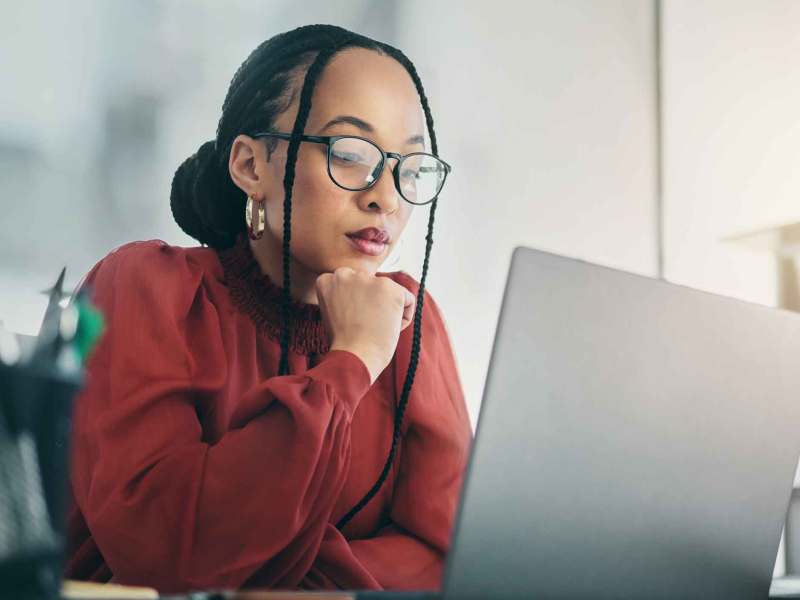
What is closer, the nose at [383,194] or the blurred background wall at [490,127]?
the nose at [383,194]

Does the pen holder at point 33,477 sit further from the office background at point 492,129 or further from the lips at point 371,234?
the office background at point 492,129

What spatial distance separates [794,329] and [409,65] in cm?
83

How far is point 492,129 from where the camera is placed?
220 centimetres

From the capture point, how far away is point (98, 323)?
Answer: 0.42 meters

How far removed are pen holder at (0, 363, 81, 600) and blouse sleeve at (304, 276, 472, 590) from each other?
2.25ft

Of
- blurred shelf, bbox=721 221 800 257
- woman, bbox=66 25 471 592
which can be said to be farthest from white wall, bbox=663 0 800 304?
woman, bbox=66 25 471 592

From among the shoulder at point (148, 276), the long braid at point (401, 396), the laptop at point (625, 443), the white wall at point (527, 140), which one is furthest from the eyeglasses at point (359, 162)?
the white wall at point (527, 140)

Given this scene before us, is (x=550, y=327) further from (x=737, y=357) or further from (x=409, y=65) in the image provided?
(x=409, y=65)

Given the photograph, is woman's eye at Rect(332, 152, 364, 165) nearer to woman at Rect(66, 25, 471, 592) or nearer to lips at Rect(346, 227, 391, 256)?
woman at Rect(66, 25, 471, 592)

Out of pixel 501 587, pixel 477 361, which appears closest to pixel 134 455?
pixel 501 587

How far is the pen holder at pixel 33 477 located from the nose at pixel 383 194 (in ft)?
2.84

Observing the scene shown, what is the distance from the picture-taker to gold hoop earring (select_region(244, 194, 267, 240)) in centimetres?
131

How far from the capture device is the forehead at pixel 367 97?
1.24 m

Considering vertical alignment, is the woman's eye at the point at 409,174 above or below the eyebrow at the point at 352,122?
below
